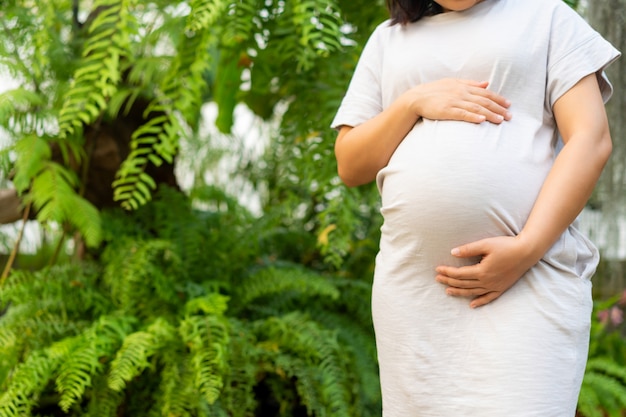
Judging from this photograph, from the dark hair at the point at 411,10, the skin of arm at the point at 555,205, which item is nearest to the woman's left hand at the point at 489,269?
the skin of arm at the point at 555,205

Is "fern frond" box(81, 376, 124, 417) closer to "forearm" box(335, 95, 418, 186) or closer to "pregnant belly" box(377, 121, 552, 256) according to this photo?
"forearm" box(335, 95, 418, 186)

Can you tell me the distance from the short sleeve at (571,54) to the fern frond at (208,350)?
141 cm

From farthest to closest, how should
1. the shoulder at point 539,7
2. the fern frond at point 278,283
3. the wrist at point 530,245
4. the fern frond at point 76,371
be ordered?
the fern frond at point 278,283 → the fern frond at point 76,371 → the shoulder at point 539,7 → the wrist at point 530,245

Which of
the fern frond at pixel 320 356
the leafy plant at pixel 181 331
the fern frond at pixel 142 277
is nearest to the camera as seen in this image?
the leafy plant at pixel 181 331

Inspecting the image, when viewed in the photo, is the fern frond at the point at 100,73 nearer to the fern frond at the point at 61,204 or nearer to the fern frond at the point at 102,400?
the fern frond at the point at 61,204

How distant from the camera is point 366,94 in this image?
1.49m

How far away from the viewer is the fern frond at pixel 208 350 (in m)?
2.25

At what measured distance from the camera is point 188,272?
2822 mm

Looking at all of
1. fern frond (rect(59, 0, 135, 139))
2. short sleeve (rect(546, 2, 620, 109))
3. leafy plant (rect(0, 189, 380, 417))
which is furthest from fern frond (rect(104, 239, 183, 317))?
short sleeve (rect(546, 2, 620, 109))

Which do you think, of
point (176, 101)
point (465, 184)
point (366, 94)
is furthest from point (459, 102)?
point (176, 101)

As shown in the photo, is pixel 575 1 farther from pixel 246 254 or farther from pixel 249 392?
pixel 249 392

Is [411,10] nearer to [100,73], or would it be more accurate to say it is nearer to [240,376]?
[100,73]

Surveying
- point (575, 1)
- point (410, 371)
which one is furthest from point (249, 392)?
point (575, 1)

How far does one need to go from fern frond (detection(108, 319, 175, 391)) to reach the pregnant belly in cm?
124
